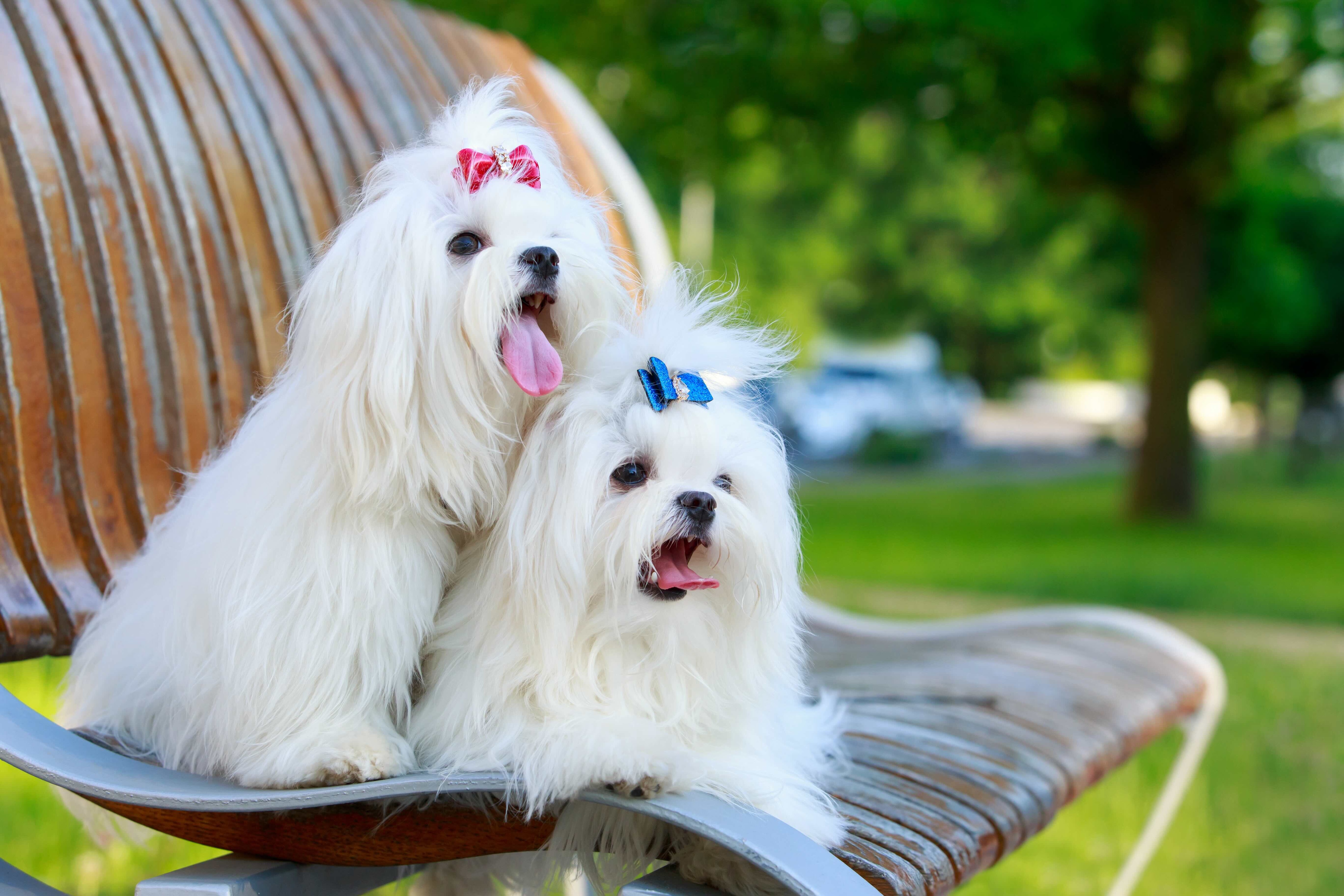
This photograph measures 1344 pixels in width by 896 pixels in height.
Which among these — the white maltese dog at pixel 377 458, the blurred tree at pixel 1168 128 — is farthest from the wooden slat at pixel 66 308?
the blurred tree at pixel 1168 128

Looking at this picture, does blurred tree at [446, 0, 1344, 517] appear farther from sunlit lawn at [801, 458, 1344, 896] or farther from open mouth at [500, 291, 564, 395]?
open mouth at [500, 291, 564, 395]

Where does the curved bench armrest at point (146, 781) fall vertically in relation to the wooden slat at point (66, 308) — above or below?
below

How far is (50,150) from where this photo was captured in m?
2.22

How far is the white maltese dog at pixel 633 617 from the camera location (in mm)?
1466

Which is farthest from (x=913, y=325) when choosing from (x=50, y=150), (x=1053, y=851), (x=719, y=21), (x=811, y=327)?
(x=50, y=150)

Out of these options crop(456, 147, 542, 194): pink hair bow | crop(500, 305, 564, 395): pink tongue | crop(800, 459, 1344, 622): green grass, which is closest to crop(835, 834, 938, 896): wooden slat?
crop(500, 305, 564, 395): pink tongue

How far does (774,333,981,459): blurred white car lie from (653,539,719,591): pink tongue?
17.3 meters

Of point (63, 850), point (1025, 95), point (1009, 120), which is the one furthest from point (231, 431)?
point (1009, 120)

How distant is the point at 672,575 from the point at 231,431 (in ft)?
3.91

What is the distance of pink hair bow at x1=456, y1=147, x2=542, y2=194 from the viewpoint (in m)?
1.59

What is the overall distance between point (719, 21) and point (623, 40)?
0.64 m

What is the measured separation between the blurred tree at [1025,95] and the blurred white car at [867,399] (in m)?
6.79

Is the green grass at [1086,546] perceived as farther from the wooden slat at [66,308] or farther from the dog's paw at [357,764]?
the dog's paw at [357,764]

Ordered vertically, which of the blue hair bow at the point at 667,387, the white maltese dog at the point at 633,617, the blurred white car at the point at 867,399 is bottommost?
the blurred white car at the point at 867,399
